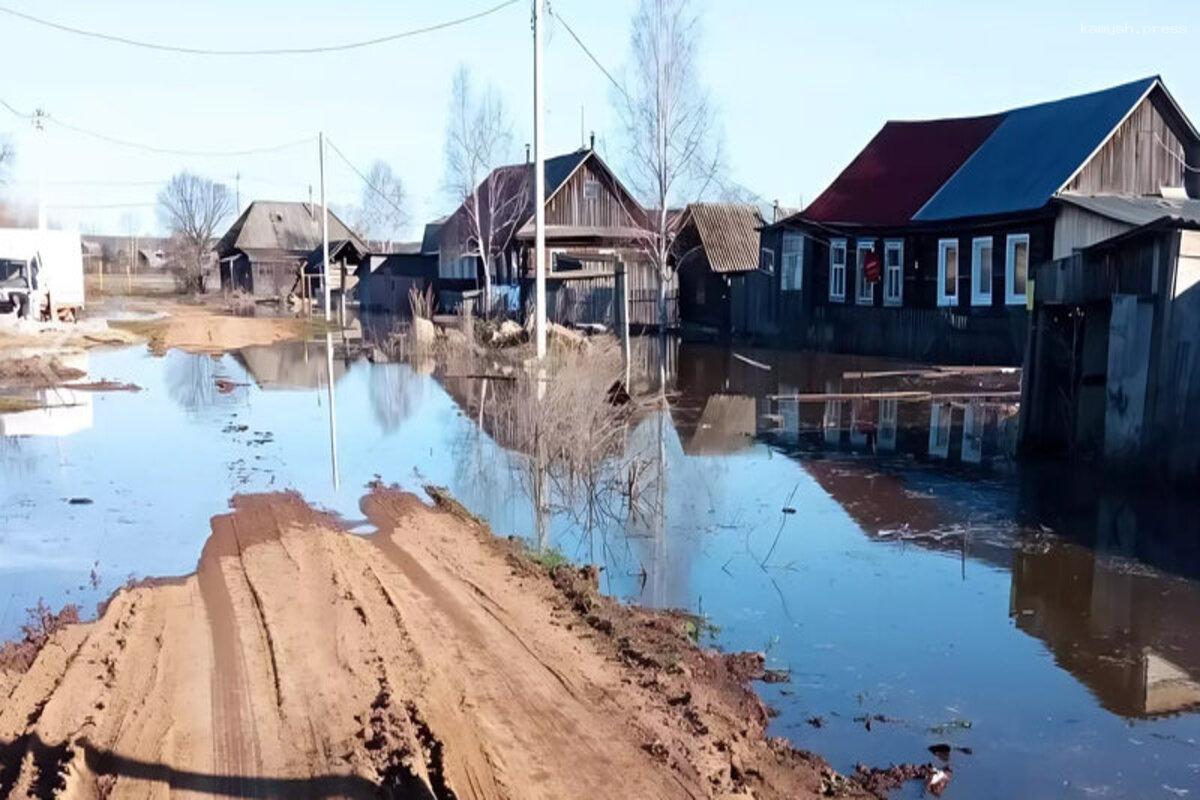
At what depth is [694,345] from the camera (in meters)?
37.2

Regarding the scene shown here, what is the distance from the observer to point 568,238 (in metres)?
39.2

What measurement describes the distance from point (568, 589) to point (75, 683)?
3.49 meters

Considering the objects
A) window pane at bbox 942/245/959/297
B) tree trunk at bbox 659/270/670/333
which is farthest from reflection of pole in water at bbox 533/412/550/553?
tree trunk at bbox 659/270/670/333

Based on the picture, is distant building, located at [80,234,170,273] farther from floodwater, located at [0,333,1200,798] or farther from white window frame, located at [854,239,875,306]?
floodwater, located at [0,333,1200,798]

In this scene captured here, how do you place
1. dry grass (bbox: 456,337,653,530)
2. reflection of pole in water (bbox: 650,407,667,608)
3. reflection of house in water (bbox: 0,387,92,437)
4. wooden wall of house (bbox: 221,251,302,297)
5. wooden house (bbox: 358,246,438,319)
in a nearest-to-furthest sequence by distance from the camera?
reflection of pole in water (bbox: 650,407,667,608) → dry grass (bbox: 456,337,653,530) → reflection of house in water (bbox: 0,387,92,437) → wooden house (bbox: 358,246,438,319) → wooden wall of house (bbox: 221,251,302,297)

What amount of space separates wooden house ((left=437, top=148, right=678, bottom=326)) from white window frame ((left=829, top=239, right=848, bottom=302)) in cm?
713

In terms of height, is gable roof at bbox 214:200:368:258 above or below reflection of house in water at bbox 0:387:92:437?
above

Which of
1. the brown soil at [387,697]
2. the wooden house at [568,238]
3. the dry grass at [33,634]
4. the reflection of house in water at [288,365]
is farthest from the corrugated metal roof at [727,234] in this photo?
the dry grass at [33,634]

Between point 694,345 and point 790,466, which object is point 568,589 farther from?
point 694,345

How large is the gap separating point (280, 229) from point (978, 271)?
2373 inches

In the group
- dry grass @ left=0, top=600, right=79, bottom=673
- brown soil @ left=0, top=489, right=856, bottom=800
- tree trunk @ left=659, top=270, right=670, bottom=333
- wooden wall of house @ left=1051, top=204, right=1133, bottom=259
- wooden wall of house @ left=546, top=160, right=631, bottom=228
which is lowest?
dry grass @ left=0, top=600, right=79, bottom=673

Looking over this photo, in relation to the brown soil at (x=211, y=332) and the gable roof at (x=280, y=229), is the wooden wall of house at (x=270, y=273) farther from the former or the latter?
the brown soil at (x=211, y=332)

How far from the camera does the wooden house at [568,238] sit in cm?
4078

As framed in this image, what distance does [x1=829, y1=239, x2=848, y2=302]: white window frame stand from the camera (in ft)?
107
